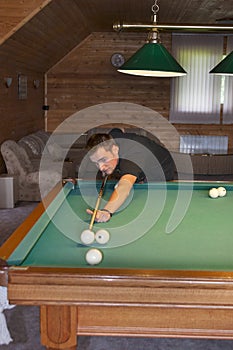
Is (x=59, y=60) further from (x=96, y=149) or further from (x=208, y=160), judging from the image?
(x=96, y=149)

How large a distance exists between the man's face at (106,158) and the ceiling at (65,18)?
267cm

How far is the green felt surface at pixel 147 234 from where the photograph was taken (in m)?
2.04

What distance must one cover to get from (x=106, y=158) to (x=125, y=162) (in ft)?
0.86

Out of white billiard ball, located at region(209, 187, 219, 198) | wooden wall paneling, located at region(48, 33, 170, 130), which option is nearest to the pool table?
white billiard ball, located at region(209, 187, 219, 198)

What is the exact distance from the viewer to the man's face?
302 cm

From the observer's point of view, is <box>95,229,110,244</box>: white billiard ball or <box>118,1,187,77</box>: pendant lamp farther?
<box>118,1,187,77</box>: pendant lamp

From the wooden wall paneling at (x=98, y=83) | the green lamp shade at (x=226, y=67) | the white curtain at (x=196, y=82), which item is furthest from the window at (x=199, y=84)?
the green lamp shade at (x=226, y=67)

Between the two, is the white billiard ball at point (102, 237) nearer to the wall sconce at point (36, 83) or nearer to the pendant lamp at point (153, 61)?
the pendant lamp at point (153, 61)

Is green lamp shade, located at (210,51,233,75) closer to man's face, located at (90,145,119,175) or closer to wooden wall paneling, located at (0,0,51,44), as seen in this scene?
man's face, located at (90,145,119,175)

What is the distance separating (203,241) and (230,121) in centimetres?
785

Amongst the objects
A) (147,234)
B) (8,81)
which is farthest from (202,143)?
(147,234)

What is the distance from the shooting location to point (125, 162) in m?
3.27

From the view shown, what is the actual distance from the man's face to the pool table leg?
4.23 ft

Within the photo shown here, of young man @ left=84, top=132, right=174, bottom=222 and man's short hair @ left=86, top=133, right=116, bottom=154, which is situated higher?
man's short hair @ left=86, top=133, right=116, bottom=154
